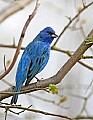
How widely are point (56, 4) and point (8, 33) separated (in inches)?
27.2

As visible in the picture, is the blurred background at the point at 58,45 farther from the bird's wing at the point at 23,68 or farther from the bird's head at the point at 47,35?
the bird's wing at the point at 23,68

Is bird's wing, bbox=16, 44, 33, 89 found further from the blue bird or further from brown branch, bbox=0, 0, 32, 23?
brown branch, bbox=0, 0, 32, 23

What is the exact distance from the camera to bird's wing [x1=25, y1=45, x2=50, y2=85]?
232cm

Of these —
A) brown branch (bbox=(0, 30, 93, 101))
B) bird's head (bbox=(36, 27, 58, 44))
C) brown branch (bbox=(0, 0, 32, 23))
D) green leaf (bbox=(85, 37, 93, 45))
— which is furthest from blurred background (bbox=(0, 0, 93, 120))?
green leaf (bbox=(85, 37, 93, 45))

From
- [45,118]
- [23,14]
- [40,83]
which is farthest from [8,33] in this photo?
[40,83]

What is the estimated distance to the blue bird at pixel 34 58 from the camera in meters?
2.26

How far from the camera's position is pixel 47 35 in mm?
2650

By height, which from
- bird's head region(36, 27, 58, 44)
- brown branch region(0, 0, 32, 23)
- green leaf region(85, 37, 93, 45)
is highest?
brown branch region(0, 0, 32, 23)

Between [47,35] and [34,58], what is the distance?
299mm

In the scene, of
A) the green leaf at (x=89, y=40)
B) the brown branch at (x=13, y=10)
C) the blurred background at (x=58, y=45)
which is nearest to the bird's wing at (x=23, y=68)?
the brown branch at (x=13, y=10)

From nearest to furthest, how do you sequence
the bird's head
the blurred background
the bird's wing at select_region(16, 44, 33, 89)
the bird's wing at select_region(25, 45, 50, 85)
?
the bird's wing at select_region(16, 44, 33, 89), the bird's wing at select_region(25, 45, 50, 85), the bird's head, the blurred background

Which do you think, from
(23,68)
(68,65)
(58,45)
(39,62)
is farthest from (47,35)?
(58,45)

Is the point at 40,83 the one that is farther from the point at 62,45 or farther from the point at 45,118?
the point at 62,45

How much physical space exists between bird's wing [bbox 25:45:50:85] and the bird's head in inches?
4.2
